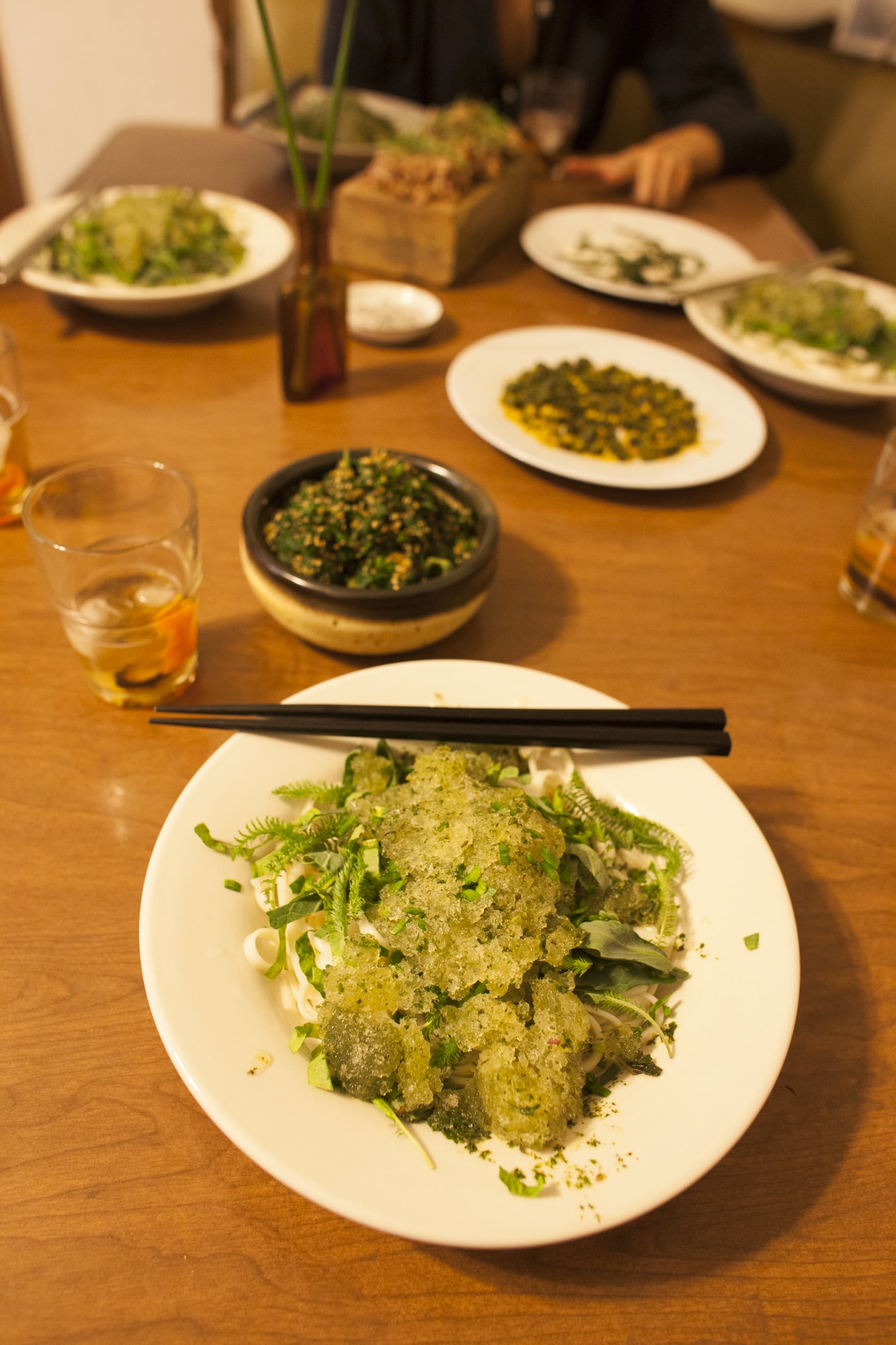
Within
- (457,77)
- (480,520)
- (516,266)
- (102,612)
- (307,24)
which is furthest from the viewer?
(307,24)

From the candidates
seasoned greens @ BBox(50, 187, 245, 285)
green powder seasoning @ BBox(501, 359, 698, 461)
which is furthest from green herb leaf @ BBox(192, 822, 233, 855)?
seasoned greens @ BBox(50, 187, 245, 285)

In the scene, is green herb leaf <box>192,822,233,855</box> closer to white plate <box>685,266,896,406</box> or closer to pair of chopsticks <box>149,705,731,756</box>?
pair of chopsticks <box>149,705,731,756</box>

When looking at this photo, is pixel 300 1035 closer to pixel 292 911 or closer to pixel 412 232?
pixel 292 911

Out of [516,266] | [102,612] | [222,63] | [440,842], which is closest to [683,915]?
[440,842]

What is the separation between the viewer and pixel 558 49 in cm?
391

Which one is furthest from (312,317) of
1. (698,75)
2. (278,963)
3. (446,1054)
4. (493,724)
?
(698,75)

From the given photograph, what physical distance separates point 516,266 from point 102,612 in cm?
182

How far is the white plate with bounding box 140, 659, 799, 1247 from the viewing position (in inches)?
25.7

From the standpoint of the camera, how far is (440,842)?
85 cm

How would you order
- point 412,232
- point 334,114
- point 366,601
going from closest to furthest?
point 366,601 → point 334,114 → point 412,232

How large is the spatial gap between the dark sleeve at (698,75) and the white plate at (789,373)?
151 cm

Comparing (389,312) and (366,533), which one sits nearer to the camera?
(366,533)

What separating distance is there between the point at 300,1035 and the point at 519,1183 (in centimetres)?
22

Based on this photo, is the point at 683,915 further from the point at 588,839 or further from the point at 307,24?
the point at 307,24
